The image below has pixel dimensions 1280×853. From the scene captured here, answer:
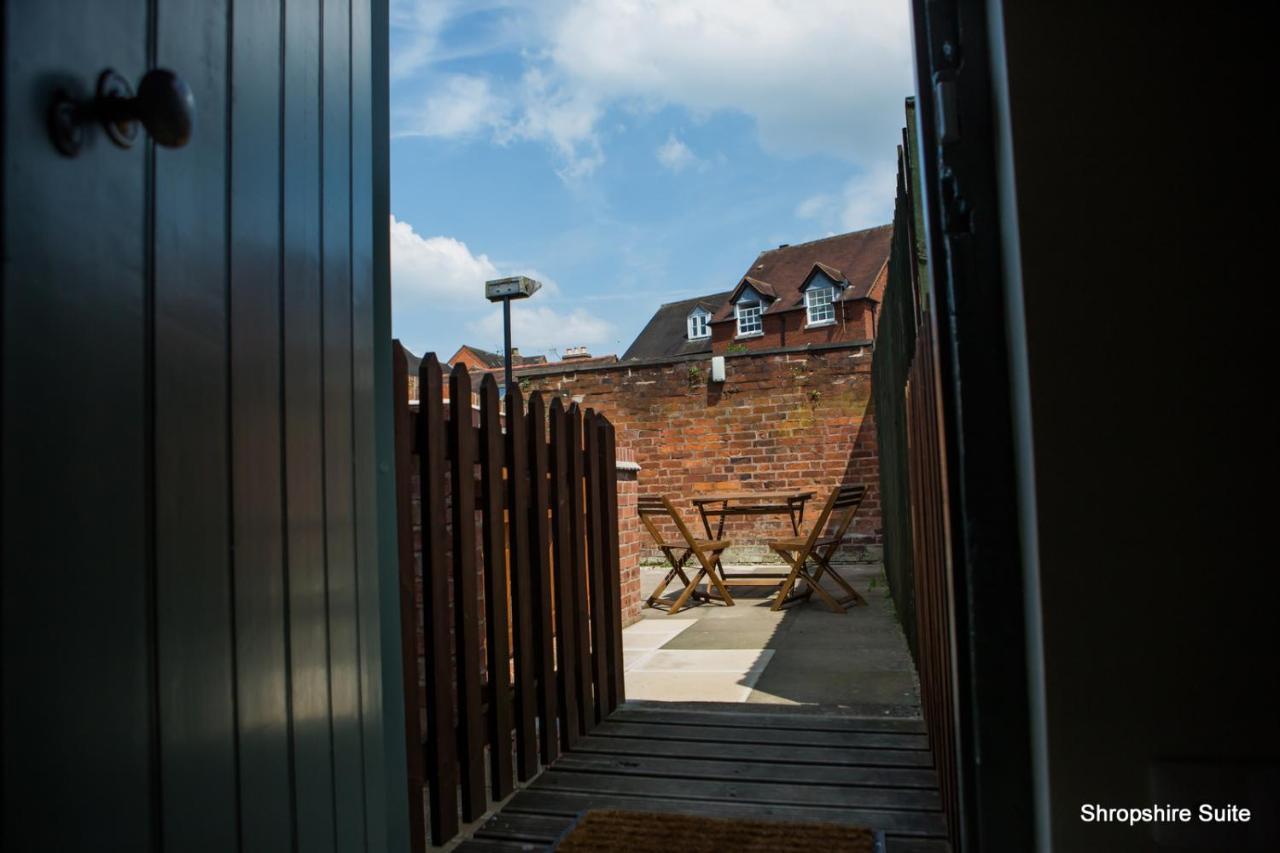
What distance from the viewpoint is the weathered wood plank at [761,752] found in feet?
8.61

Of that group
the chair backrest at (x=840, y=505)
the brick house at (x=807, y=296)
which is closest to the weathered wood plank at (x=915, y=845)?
the chair backrest at (x=840, y=505)

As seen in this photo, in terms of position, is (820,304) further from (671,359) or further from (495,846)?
(495,846)

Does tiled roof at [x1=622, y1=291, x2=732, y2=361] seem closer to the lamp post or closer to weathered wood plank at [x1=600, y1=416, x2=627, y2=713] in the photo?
the lamp post

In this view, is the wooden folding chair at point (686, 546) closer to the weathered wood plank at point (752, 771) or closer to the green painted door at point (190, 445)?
the weathered wood plank at point (752, 771)

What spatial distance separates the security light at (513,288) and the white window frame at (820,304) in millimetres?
17248

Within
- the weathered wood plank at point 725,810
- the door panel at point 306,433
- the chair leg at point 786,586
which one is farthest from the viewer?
the chair leg at point 786,586

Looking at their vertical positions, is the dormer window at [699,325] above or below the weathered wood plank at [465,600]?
above

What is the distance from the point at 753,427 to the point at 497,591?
747 centimetres

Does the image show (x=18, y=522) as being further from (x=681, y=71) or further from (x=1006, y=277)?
(x=681, y=71)

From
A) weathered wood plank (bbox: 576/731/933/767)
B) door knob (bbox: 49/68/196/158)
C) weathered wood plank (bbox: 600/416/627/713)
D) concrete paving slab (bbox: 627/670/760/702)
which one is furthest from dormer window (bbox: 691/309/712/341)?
door knob (bbox: 49/68/196/158)

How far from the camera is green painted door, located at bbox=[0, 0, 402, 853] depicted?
0.73m

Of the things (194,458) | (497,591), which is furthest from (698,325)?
(194,458)

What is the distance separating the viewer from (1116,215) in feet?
3.02

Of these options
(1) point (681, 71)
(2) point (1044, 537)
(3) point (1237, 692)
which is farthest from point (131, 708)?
(1) point (681, 71)
